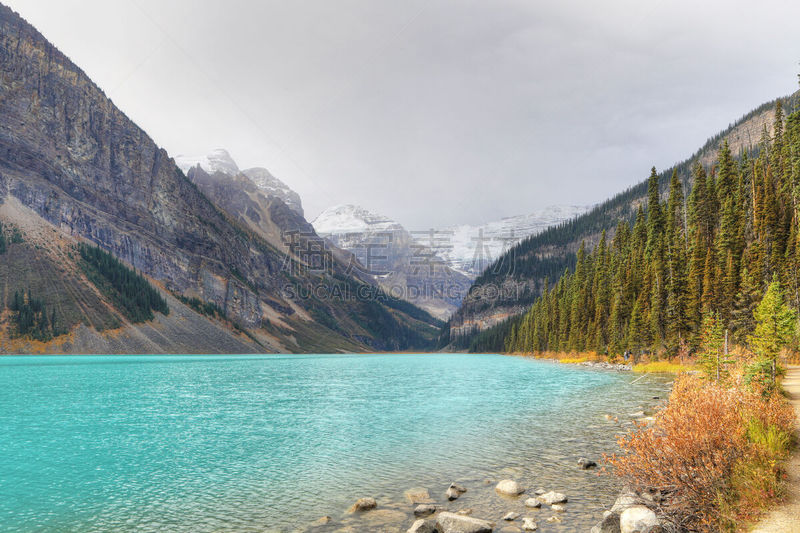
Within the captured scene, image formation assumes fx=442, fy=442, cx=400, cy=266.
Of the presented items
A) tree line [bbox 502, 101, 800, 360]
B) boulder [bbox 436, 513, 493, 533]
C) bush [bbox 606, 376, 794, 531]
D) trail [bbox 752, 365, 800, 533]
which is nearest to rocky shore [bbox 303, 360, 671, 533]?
boulder [bbox 436, 513, 493, 533]

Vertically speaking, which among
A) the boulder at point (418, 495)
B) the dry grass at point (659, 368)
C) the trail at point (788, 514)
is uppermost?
the trail at point (788, 514)

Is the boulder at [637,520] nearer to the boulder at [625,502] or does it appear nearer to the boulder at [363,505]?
the boulder at [625,502]

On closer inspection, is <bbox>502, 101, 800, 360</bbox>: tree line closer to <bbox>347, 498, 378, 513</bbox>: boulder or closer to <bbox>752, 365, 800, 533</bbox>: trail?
<bbox>752, 365, 800, 533</bbox>: trail

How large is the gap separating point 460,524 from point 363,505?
350 cm

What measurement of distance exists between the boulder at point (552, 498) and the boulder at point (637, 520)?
3.42 meters

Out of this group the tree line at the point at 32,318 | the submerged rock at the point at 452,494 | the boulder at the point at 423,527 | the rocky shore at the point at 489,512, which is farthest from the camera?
the tree line at the point at 32,318

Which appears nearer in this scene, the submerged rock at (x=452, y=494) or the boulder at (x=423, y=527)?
the boulder at (x=423, y=527)

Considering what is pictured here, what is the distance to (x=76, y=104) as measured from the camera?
645 feet

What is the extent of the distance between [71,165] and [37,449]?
210 meters

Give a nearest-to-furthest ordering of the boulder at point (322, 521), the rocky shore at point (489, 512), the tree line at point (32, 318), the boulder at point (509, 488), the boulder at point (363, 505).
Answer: the rocky shore at point (489, 512) < the boulder at point (322, 521) < the boulder at point (363, 505) < the boulder at point (509, 488) < the tree line at point (32, 318)

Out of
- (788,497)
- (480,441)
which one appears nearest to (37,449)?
(480,441)

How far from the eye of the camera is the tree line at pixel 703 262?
5784 cm

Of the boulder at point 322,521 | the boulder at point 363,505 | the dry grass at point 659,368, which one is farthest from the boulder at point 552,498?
the dry grass at point 659,368

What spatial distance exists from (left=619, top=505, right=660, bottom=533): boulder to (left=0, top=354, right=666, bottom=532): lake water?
1967 millimetres
